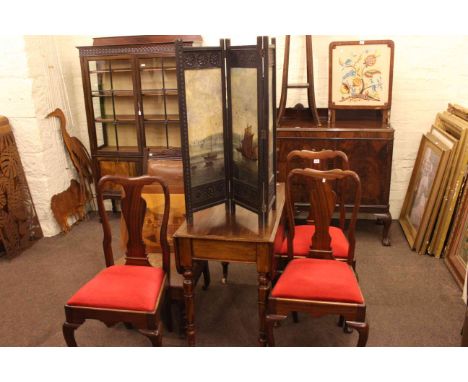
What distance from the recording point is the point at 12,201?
12.4 feet

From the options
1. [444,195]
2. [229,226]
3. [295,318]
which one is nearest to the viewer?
[229,226]

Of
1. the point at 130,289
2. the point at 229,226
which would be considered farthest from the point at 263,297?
the point at 130,289

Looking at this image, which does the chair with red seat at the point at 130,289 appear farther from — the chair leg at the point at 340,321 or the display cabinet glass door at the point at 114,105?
the display cabinet glass door at the point at 114,105

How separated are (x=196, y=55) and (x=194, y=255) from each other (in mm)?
1000

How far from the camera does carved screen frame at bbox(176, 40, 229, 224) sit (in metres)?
2.17

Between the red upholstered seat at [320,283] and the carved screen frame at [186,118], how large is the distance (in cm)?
56

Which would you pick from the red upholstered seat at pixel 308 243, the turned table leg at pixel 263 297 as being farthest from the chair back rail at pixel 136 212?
the red upholstered seat at pixel 308 243

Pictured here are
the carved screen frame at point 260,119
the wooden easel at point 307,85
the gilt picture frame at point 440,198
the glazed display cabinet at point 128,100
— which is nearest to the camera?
the carved screen frame at point 260,119

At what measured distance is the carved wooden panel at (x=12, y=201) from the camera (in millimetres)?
3707

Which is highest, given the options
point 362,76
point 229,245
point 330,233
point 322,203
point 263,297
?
point 362,76

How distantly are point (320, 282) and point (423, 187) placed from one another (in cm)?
206

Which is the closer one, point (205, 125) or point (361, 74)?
point (205, 125)

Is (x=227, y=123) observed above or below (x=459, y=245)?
above

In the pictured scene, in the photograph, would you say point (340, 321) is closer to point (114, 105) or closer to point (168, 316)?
point (168, 316)
